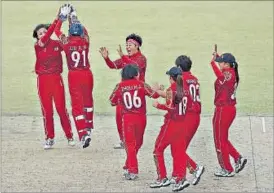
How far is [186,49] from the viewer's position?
23.0 meters

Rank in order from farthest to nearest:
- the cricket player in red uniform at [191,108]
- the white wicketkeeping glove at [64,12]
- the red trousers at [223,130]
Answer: the white wicketkeeping glove at [64,12]
the red trousers at [223,130]
the cricket player in red uniform at [191,108]

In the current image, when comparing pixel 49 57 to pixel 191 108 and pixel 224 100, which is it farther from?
pixel 224 100

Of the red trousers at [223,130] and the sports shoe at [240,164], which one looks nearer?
the red trousers at [223,130]

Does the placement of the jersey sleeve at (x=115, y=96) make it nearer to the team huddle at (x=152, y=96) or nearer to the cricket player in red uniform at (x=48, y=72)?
the team huddle at (x=152, y=96)

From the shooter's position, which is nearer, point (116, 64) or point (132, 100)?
point (132, 100)

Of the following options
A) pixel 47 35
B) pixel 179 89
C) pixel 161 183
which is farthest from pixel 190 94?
pixel 47 35

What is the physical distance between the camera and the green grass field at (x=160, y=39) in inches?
717

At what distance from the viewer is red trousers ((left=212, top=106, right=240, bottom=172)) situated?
486 inches

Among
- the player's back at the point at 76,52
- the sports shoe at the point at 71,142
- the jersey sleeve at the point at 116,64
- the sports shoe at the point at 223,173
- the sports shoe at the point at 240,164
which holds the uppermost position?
the player's back at the point at 76,52

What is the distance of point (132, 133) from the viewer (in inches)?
482

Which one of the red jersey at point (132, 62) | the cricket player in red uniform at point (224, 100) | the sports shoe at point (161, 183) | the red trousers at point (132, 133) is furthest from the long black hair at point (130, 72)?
the sports shoe at point (161, 183)

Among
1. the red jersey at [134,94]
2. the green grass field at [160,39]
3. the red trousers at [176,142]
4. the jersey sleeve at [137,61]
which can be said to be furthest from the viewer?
the green grass field at [160,39]

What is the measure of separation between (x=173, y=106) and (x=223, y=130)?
1127 millimetres

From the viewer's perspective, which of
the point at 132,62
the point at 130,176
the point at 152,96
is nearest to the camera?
the point at 152,96
